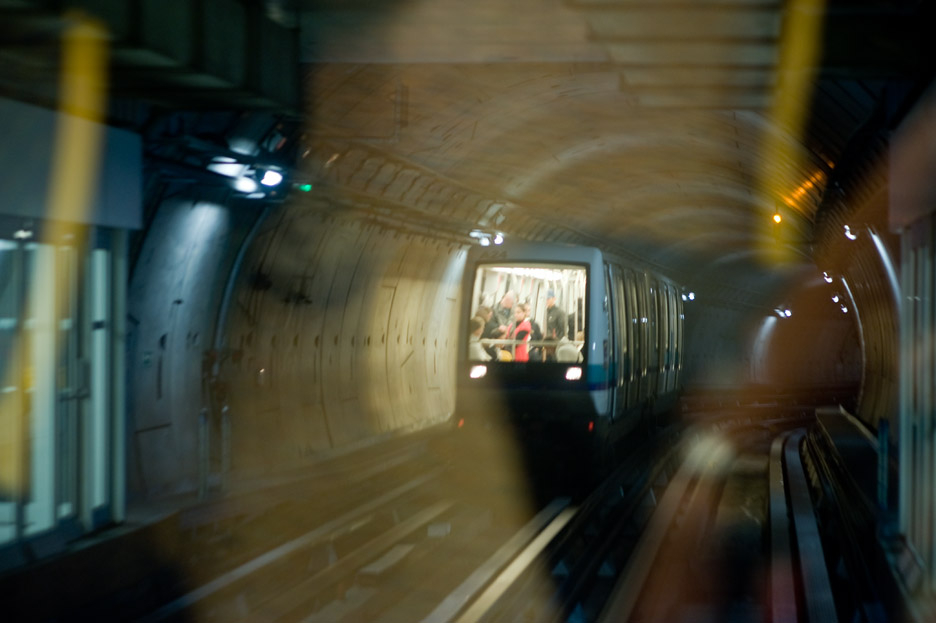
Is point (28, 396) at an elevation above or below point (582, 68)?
below

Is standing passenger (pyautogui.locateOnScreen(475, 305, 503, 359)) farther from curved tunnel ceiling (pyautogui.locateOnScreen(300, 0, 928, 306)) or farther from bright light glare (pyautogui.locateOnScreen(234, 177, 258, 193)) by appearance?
bright light glare (pyautogui.locateOnScreen(234, 177, 258, 193))

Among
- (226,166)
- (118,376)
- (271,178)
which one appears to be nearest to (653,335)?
(271,178)

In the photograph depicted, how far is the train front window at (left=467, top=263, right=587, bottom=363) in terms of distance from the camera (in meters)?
13.1

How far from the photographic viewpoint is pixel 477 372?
13.3 m

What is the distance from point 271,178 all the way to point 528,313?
156 inches

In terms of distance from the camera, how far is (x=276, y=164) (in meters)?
10.3

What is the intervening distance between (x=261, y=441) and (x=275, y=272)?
6.55ft

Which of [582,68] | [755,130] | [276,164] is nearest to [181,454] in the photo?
[276,164]

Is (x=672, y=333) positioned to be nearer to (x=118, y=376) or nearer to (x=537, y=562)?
(x=537, y=562)

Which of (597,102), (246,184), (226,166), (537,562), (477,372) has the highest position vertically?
(597,102)

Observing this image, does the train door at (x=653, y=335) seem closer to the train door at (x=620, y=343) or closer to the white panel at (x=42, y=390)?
the train door at (x=620, y=343)

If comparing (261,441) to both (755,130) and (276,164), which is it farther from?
(755,130)

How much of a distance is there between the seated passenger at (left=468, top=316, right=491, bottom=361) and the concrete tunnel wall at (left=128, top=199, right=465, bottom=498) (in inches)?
84.4

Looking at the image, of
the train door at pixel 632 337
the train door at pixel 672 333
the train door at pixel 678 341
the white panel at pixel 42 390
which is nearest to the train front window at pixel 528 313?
the train door at pixel 632 337
